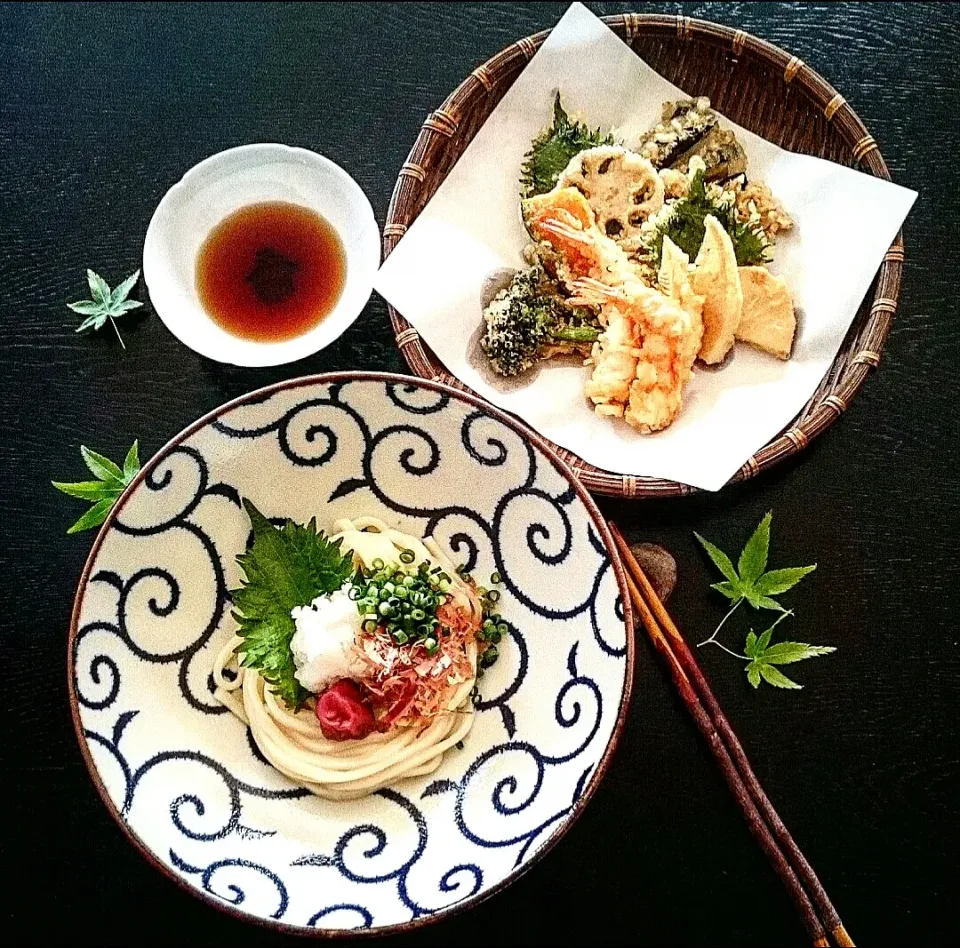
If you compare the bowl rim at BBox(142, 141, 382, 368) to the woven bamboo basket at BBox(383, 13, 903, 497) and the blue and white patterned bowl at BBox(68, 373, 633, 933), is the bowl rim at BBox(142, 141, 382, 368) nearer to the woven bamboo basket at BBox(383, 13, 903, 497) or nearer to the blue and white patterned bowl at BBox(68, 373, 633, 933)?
the woven bamboo basket at BBox(383, 13, 903, 497)

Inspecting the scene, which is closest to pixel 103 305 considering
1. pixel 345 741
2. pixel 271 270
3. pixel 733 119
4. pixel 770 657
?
pixel 271 270

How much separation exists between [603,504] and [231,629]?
0.84m

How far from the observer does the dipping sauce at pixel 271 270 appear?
235cm

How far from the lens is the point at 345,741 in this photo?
6.41ft

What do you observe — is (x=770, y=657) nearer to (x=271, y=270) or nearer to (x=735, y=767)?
(x=735, y=767)

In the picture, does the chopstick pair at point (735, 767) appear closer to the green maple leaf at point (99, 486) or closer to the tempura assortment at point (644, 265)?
the tempura assortment at point (644, 265)

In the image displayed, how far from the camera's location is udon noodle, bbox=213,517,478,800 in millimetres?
1935

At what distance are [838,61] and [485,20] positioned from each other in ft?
2.92

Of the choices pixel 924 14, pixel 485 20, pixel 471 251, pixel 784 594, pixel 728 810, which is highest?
pixel 924 14

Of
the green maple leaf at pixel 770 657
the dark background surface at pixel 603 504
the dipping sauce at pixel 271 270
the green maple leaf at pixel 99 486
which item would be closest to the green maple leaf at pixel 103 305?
the dark background surface at pixel 603 504

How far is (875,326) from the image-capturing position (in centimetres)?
224

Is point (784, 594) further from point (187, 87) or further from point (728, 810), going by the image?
point (187, 87)

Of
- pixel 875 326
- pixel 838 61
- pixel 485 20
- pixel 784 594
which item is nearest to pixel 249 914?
pixel 784 594

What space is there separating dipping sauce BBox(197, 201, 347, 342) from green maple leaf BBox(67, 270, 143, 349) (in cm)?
18
